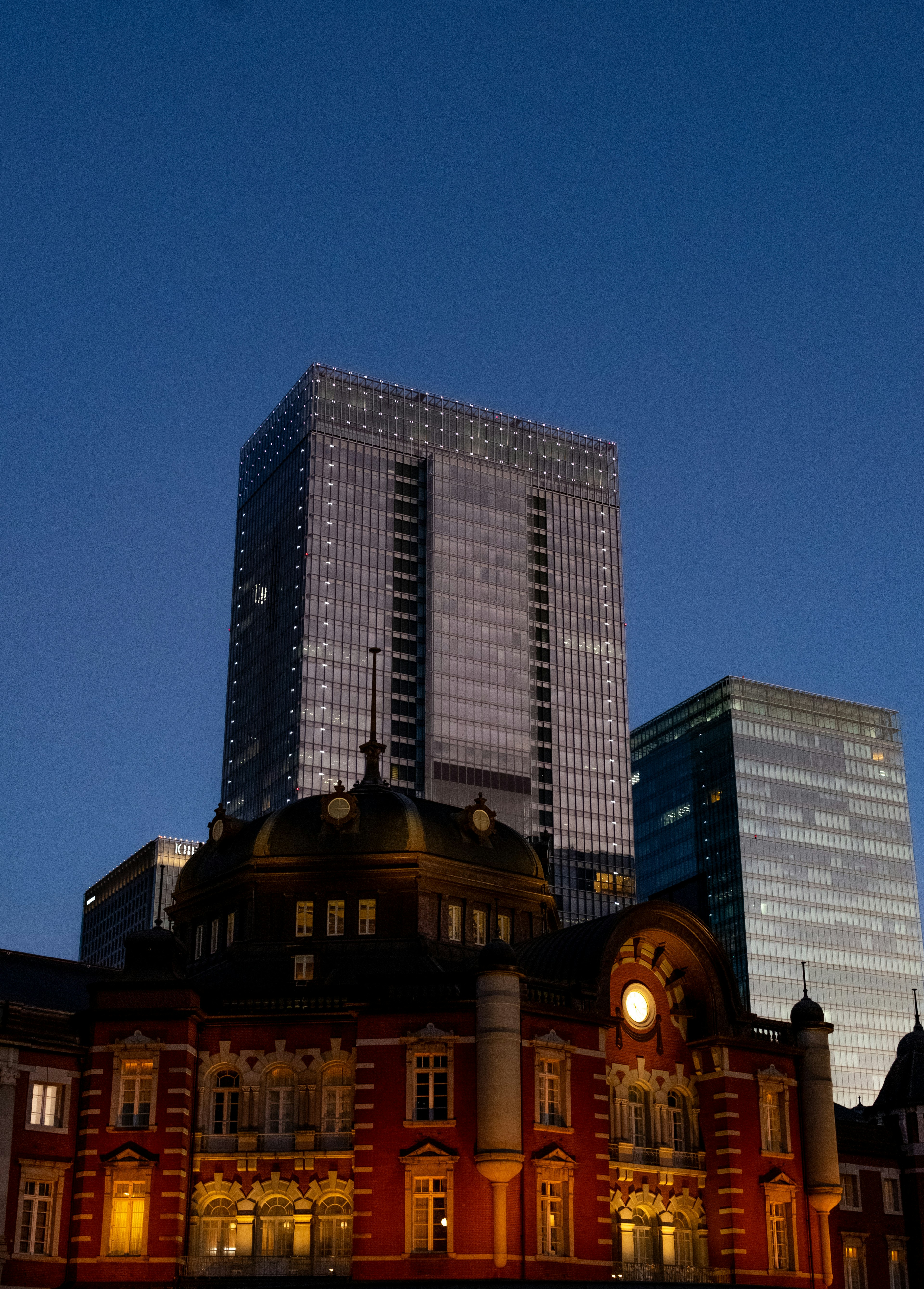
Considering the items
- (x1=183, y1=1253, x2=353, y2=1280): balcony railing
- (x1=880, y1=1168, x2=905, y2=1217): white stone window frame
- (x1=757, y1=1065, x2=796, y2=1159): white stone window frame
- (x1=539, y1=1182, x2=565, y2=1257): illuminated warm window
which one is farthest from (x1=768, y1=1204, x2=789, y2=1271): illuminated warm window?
(x1=183, y1=1253, x2=353, y2=1280): balcony railing

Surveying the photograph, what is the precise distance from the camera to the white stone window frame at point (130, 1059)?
65.0m

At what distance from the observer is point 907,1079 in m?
85.0

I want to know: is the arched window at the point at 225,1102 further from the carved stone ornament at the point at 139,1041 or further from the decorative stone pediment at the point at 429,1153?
the decorative stone pediment at the point at 429,1153

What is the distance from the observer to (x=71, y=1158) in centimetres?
6494

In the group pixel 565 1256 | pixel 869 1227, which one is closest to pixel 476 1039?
pixel 565 1256

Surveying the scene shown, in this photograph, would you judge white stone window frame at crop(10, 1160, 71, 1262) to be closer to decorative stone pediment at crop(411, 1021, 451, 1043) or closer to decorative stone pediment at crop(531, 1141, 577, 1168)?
decorative stone pediment at crop(411, 1021, 451, 1043)

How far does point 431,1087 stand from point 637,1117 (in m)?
10.6

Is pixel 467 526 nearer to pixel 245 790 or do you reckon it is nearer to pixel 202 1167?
pixel 245 790

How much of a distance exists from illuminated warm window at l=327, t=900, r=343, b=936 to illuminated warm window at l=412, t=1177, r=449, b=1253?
1430 centimetres

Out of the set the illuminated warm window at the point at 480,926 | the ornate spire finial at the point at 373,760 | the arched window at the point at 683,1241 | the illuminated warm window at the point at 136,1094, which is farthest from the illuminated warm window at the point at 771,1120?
the illuminated warm window at the point at 136,1094

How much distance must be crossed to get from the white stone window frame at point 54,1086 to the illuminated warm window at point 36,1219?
2.02 meters

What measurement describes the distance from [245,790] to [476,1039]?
119 m

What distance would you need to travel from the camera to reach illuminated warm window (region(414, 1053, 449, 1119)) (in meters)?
64.2

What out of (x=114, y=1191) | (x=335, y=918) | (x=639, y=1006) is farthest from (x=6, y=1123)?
(x=639, y=1006)
